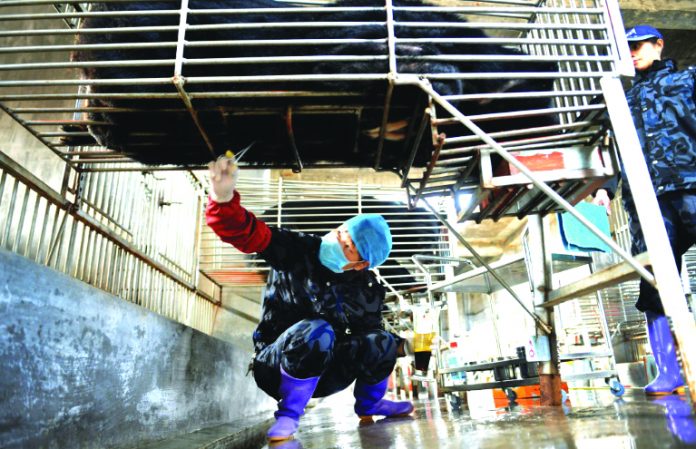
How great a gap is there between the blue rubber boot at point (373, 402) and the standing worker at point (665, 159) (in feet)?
4.00

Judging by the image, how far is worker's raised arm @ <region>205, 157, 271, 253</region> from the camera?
4.76ft

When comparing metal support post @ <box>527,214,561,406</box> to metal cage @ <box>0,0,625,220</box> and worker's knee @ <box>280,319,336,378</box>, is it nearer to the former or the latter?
metal cage @ <box>0,0,625,220</box>

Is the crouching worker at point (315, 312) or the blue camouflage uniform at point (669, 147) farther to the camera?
the blue camouflage uniform at point (669, 147)

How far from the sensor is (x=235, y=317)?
4.96 metres

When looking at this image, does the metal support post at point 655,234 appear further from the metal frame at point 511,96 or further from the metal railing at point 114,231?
the metal railing at point 114,231

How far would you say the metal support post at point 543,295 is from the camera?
6.66 feet

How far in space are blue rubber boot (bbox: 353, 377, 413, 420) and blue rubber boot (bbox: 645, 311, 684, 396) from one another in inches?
47.2

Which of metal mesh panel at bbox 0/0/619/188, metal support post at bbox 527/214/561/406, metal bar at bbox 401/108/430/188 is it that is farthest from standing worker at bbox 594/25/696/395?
metal bar at bbox 401/108/430/188

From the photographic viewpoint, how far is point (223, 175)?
1.45 m

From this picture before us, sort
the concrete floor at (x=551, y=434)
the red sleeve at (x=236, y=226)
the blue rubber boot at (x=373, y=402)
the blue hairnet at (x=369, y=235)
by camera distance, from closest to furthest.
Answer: the concrete floor at (x=551, y=434) < the red sleeve at (x=236, y=226) < the blue hairnet at (x=369, y=235) < the blue rubber boot at (x=373, y=402)

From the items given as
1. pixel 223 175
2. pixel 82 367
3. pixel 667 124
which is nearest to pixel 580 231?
pixel 667 124

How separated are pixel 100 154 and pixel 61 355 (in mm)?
1001

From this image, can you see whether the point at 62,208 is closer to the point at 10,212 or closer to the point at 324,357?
the point at 10,212

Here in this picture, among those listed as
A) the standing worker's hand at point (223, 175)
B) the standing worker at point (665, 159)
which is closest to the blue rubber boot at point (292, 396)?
the standing worker's hand at point (223, 175)
